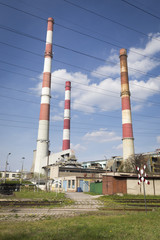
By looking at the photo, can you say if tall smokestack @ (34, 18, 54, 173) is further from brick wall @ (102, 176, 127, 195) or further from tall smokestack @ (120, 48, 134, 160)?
brick wall @ (102, 176, 127, 195)

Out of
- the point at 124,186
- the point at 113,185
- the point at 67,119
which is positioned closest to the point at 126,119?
the point at 124,186

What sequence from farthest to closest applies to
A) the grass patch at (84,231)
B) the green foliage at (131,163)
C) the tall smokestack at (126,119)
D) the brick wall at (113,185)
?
the green foliage at (131,163)
the tall smokestack at (126,119)
the brick wall at (113,185)
the grass patch at (84,231)

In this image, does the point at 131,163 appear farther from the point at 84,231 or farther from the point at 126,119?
the point at 84,231

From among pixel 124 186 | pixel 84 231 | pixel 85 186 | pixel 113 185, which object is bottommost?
pixel 85 186

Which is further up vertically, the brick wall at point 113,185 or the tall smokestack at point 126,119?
the tall smokestack at point 126,119

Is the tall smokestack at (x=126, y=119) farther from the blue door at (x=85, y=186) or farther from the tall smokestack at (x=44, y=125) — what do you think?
the tall smokestack at (x=44, y=125)

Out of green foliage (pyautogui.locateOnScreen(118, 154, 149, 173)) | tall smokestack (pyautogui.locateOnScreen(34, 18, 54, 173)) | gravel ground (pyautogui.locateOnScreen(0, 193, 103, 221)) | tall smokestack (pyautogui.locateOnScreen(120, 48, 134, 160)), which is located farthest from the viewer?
tall smokestack (pyautogui.locateOnScreen(34, 18, 54, 173))

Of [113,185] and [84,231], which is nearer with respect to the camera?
[84,231]

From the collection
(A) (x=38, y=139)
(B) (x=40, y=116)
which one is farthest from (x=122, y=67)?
(A) (x=38, y=139)

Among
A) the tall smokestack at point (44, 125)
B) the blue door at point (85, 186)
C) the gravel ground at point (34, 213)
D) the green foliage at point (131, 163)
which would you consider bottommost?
the blue door at point (85, 186)

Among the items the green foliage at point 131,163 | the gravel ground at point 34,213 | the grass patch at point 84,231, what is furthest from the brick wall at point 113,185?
the green foliage at point 131,163

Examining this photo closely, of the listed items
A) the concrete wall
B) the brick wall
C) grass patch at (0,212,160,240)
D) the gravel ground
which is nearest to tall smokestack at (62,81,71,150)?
the brick wall

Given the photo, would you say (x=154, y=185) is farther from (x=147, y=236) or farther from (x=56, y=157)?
→ (x=56, y=157)

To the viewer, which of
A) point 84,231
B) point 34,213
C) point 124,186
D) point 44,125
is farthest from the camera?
point 44,125
